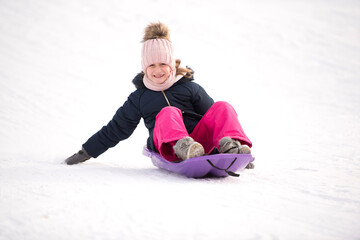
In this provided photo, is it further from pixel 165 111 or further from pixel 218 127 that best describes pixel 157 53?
pixel 218 127

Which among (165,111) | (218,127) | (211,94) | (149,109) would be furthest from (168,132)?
(211,94)

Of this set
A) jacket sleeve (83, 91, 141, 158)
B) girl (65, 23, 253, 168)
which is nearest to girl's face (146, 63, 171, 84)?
girl (65, 23, 253, 168)

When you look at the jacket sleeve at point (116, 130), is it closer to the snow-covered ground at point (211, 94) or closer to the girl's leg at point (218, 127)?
the snow-covered ground at point (211, 94)

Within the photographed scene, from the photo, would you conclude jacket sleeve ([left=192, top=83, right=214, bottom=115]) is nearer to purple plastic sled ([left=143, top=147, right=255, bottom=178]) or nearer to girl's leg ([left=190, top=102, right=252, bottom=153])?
girl's leg ([left=190, top=102, right=252, bottom=153])

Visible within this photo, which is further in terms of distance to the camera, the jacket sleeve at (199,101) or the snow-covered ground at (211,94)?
the jacket sleeve at (199,101)

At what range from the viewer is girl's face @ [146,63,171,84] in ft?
Answer: 6.48

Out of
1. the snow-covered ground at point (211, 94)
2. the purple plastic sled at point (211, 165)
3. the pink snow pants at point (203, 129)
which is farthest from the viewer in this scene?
the pink snow pants at point (203, 129)

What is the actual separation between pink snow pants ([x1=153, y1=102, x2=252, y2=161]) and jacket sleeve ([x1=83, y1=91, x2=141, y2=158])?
1.02 ft

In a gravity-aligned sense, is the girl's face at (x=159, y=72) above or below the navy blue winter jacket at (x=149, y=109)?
above

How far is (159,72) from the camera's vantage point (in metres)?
1.97

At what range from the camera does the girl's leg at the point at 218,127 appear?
64.6 inches

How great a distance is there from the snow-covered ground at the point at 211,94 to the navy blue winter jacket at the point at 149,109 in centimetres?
15

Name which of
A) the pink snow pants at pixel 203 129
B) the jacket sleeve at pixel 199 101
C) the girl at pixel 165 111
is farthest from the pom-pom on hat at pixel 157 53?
the pink snow pants at pixel 203 129

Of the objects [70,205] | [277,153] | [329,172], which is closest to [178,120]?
[70,205]
